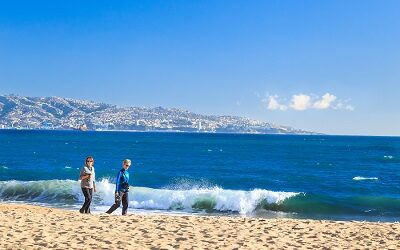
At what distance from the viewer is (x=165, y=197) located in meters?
28.2

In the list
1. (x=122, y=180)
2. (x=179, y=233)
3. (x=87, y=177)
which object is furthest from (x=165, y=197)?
(x=179, y=233)

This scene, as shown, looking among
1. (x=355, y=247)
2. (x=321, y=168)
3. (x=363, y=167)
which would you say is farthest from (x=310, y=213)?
(x=363, y=167)

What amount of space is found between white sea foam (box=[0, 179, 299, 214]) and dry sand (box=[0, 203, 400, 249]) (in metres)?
11.1

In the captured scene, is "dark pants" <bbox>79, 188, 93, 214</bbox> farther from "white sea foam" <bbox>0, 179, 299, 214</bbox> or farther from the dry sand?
"white sea foam" <bbox>0, 179, 299, 214</bbox>

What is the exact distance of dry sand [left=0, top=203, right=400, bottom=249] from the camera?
11.6 meters

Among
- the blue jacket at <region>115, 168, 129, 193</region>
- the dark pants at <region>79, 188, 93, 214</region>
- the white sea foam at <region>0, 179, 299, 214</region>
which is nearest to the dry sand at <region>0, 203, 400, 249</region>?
the dark pants at <region>79, 188, 93, 214</region>

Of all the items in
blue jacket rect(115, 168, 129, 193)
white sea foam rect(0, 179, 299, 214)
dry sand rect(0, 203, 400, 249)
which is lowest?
white sea foam rect(0, 179, 299, 214)

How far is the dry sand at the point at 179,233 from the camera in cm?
1159

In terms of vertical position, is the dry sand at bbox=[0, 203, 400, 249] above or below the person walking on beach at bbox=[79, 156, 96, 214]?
below

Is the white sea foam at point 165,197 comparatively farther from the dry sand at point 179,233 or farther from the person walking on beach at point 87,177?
the dry sand at point 179,233

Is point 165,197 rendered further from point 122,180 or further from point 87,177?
point 122,180

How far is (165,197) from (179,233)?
1538cm

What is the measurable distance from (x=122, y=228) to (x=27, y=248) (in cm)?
289

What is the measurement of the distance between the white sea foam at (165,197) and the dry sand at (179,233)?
36.5 ft
